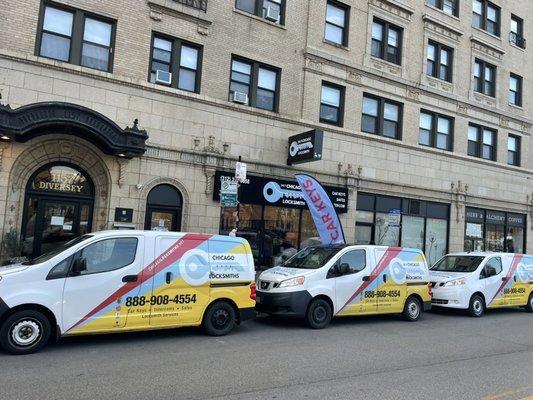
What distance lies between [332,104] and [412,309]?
8931 millimetres

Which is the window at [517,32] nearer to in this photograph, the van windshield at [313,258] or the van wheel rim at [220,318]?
the van windshield at [313,258]

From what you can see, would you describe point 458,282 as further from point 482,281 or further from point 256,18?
point 256,18

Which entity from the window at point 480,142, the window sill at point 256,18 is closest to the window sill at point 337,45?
the window sill at point 256,18

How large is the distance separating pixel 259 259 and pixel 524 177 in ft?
53.1

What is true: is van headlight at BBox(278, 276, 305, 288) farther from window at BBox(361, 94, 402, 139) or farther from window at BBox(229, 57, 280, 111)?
window at BBox(361, 94, 402, 139)

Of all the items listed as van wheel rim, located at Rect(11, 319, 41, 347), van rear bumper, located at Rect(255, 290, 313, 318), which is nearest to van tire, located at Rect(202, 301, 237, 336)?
van rear bumper, located at Rect(255, 290, 313, 318)

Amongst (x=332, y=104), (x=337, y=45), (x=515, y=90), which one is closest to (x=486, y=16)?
(x=515, y=90)

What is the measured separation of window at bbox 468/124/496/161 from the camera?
23078 millimetres

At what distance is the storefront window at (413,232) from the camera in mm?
20250

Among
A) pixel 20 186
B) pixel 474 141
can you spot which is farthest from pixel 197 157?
pixel 474 141

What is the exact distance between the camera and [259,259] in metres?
16.4

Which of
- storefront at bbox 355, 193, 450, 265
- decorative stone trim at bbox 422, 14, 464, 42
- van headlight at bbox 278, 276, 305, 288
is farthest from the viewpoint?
decorative stone trim at bbox 422, 14, 464, 42

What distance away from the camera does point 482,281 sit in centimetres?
1369

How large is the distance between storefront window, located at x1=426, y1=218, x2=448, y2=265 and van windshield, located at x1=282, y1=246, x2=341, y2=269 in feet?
34.9
